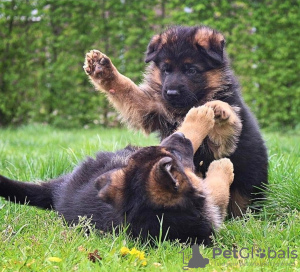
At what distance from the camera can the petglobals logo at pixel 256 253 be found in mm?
2676

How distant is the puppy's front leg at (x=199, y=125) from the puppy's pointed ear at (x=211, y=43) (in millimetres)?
697

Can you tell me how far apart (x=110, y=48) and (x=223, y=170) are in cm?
877

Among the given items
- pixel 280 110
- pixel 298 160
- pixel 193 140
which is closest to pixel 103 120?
pixel 280 110

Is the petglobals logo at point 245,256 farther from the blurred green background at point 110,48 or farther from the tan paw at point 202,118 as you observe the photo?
the blurred green background at point 110,48

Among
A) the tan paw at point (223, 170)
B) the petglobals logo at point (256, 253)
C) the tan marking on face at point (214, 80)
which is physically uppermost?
the tan marking on face at point (214, 80)

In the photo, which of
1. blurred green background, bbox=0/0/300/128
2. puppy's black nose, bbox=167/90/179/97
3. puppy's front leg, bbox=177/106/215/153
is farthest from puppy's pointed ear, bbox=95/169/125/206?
blurred green background, bbox=0/0/300/128

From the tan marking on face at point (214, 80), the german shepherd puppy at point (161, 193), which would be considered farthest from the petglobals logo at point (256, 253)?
the tan marking on face at point (214, 80)

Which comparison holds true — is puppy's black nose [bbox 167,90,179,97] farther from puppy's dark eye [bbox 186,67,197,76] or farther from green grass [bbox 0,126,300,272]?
green grass [bbox 0,126,300,272]

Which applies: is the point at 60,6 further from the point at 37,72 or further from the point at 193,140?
the point at 193,140

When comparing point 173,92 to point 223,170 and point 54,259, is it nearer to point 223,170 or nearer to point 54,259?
point 223,170

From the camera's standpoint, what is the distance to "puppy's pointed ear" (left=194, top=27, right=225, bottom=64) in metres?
3.99

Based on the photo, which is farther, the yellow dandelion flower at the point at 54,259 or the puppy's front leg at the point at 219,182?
the puppy's front leg at the point at 219,182

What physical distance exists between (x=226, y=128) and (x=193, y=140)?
0.36 metres

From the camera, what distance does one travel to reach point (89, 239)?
2.79m
